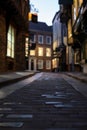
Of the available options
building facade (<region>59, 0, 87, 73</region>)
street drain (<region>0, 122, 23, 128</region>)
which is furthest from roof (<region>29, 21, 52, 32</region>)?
street drain (<region>0, 122, 23, 128</region>)

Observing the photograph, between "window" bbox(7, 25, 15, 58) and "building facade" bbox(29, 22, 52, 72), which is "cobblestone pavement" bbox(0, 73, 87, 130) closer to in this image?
"window" bbox(7, 25, 15, 58)

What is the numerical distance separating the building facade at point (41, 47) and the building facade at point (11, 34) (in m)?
39.4

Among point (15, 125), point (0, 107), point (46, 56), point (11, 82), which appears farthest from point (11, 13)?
point (46, 56)

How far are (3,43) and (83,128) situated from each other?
925 inches

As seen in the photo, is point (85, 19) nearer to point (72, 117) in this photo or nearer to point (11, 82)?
point (11, 82)

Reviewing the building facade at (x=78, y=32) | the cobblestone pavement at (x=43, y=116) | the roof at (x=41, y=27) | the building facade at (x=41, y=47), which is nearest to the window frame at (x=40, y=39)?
the building facade at (x=41, y=47)

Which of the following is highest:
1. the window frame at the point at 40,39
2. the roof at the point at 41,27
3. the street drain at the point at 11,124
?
the roof at the point at 41,27

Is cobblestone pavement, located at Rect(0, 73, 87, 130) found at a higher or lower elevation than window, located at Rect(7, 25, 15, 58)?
lower

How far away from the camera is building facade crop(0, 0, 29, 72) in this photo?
91.8ft

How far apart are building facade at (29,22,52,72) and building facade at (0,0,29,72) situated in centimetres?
3945

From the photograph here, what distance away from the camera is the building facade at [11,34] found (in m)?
28.0

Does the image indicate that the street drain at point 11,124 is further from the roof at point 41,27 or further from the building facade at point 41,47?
the roof at point 41,27

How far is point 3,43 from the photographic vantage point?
92.3ft

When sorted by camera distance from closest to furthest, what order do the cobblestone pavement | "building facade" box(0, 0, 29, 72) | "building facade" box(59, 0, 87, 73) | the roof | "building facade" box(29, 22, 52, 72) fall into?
1. the cobblestone pavement
2. "building facade" box(0, 0, 29, 72)
3. "building facade" box(59, 0, 87, 73)
4. "building facade" box(29, 22, 52, 72)
5. the roof
